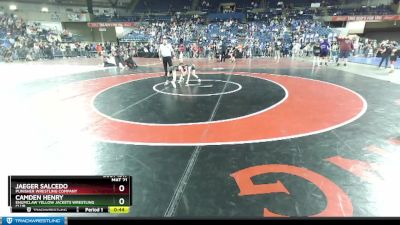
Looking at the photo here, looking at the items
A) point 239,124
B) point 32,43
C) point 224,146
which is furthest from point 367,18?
point 32,43

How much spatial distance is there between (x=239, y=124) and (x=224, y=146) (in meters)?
1.11

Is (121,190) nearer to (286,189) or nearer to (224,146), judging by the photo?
(286,189)

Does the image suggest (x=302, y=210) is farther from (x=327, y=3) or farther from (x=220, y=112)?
(x=327, y=3)

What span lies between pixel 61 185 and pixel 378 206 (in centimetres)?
A: 281

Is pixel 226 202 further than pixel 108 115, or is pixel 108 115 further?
pixel 108 115

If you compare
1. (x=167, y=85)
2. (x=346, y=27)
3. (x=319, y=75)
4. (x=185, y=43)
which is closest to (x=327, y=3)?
(x=346, y=27)

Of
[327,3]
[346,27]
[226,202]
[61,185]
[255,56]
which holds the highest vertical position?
[327,3]

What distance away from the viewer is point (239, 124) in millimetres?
5133

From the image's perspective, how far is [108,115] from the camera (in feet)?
19.4

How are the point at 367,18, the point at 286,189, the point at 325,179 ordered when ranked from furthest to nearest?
the point at 367,18 → the point at 325,179 → the point at 286,189

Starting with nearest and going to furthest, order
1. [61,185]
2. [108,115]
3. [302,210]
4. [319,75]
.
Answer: [61,185] → [302,210] → [108,115] → [319,75]

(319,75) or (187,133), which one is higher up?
(319,75)
